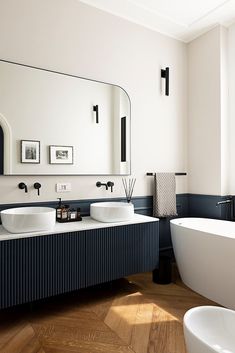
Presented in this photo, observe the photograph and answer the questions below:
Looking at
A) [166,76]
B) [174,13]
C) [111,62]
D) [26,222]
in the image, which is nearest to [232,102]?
[166,76]

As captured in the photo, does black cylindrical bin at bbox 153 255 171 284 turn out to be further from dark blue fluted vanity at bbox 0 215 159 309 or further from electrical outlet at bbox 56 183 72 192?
electrical outlet at bbox 56 183 72 192

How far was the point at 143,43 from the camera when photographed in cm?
291

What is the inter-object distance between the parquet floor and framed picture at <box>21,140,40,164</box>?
1.22m

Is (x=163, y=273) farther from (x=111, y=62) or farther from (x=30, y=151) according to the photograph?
(x=111, y=62)

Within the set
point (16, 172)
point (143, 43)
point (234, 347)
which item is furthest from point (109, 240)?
point (143, 43)

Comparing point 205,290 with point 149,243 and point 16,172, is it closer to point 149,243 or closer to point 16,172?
point 149,243

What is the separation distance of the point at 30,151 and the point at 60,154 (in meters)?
0.27

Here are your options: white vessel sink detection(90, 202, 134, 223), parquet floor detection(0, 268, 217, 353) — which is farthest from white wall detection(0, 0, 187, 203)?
parquet floor detection(0, 268, 217, 353)

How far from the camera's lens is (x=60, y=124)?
238cm

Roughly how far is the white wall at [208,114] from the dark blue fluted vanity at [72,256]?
1089mm

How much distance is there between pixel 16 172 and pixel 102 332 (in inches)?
55.4

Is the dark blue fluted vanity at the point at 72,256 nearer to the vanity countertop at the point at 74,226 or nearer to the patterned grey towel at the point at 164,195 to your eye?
the vanity countertop at the point at 74,226

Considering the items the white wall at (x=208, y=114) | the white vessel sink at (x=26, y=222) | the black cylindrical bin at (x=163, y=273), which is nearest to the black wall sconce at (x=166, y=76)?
the white wall at (x=208, y=114)

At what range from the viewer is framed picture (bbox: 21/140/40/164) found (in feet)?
7.23
